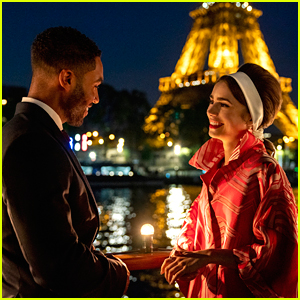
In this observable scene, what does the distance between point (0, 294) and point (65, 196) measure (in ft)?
1.69

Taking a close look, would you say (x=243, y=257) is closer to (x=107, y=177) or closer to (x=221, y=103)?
(x=221, y=103)

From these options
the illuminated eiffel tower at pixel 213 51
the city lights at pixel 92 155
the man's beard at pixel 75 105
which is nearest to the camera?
the man's beard at pixel 75 105

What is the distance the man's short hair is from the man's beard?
9 centimetres

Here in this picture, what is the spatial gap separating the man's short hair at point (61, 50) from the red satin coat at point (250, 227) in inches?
38.8

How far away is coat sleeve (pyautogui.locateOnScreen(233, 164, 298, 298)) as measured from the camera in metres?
1.79

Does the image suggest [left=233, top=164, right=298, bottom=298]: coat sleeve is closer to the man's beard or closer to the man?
the man

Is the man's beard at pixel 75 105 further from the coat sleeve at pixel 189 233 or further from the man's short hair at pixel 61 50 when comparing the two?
the coat sleeve at pixel 189 233

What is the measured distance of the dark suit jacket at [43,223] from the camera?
4.61 ft

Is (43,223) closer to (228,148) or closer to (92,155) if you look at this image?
(228,148)

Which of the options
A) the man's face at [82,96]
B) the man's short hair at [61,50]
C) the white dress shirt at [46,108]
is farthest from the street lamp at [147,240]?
the man's short hair at [61,50]

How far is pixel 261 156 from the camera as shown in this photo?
1983mm

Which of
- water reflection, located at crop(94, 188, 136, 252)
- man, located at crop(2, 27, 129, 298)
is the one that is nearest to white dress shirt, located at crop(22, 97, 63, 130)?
man, located at crop(2, 27, 129, 298)

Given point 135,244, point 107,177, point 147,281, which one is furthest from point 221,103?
point 107,177

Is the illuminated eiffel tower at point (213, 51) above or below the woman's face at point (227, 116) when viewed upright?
above
